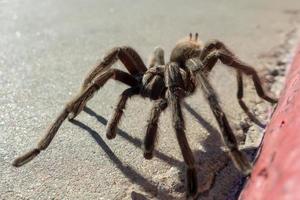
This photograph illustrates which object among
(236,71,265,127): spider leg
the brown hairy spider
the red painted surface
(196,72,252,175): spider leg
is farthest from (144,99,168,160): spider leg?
(236,71,265,127): spider leg

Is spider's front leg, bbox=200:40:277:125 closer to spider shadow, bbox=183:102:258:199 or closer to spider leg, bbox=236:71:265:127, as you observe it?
spider leg, bbox=236:71:265:127

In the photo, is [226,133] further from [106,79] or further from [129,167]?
[106,79]

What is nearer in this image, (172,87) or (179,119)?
(179,119)

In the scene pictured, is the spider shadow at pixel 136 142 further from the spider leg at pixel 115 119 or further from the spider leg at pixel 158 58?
the spider leg at pixel 158 58

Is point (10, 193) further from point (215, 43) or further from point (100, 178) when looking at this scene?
point (215, 43)

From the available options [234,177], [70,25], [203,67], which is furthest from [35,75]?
[234,177]

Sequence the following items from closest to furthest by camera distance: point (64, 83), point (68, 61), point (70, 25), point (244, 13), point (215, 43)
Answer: point (215, 43) → point (64, 83) → point (68, 61) → point (70, 25) → point (244, 13)

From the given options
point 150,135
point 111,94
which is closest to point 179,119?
point 150,135
